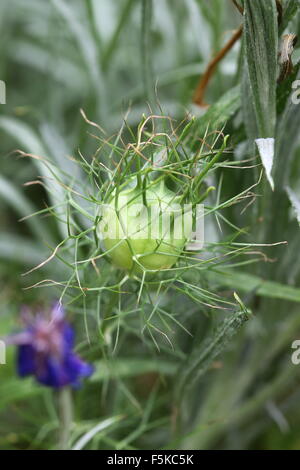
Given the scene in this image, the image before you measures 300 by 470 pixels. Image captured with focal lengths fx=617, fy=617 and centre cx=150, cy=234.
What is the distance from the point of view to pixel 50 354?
64cm

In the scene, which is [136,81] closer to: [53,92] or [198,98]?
[53,92]

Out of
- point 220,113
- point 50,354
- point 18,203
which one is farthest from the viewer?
point 18,203

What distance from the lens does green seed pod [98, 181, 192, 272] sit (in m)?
0.42

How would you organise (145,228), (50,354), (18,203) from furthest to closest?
(18,203) → (50,354) → (145,228)

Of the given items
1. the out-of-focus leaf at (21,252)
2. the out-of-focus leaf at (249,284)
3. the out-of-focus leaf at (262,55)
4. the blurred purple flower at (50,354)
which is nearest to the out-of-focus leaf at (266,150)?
the out-of-focus leaf at (262,55)

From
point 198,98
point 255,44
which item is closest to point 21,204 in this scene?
point 198,98

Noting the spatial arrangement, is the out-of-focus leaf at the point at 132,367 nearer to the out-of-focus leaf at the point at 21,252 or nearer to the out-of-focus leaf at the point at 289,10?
the out-of-focus leaf at the point at 21,252

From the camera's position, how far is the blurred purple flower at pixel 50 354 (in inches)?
24.1

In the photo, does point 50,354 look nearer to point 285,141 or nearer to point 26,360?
point 26,360

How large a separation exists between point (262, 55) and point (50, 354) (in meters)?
0.36

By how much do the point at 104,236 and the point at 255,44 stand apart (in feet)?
0.59

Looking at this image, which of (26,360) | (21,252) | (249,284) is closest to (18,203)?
(21,252)

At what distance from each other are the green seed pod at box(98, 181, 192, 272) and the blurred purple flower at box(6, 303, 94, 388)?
0.21 metres

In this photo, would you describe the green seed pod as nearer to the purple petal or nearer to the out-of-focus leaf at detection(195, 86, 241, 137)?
the out-of-focus leaf at detection(195, 86, 241, 137)
